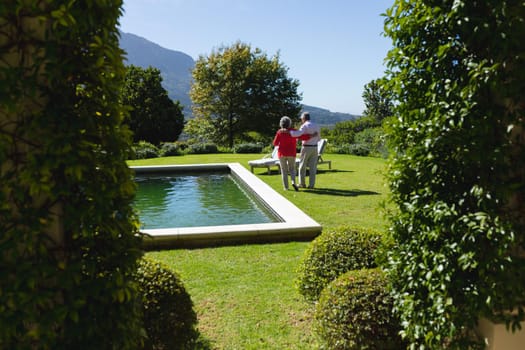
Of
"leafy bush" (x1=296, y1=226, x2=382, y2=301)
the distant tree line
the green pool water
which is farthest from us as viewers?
the distant tree line

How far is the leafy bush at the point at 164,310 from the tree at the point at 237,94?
33953 millimetres

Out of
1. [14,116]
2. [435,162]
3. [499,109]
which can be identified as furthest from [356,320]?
[14,116]

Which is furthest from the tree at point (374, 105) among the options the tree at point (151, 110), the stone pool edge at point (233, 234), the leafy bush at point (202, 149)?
the stone pool edge at point (233, 234)

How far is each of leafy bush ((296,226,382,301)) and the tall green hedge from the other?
2.06m

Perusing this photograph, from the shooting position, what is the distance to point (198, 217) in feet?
27.7

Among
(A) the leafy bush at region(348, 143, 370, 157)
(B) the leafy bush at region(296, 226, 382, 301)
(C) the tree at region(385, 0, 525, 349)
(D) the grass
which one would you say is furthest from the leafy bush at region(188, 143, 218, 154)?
(C) the tree at region(385, 0, 525, 349)

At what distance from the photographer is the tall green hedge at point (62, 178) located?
5.88ft

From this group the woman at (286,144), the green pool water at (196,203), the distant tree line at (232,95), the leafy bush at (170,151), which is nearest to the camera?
the green pool water at (196,203)

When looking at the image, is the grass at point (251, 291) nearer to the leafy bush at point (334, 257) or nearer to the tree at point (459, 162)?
the leafy bush at point (334, 257)

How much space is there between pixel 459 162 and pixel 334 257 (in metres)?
1.69

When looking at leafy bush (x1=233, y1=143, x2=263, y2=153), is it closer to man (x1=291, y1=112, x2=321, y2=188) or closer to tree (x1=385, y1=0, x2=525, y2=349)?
man (x1=291, y1=112, x2=321, y2=188)

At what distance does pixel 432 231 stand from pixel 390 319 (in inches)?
34.3

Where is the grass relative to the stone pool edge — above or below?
below

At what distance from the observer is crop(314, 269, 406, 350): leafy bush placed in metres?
2.86
